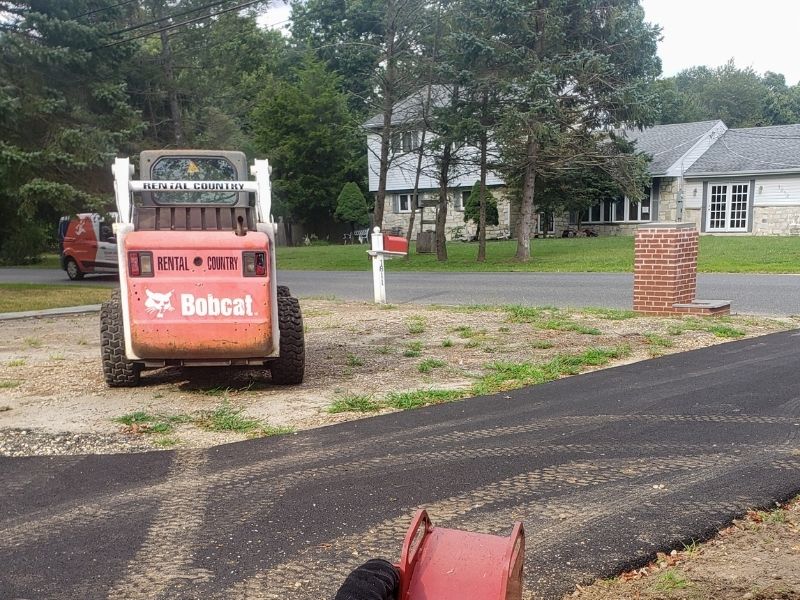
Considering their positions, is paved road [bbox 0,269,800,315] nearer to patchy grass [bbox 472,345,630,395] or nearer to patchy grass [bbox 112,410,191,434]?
patchy grass [bbox 472,345,630,395]

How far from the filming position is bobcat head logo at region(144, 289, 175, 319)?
655 cm

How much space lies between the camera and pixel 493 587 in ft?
7.58

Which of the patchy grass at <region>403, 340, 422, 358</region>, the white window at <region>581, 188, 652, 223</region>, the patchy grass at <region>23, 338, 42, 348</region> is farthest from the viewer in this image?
the white window at <region>581, 188, 652, 223</region>

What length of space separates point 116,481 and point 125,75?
20.8 m

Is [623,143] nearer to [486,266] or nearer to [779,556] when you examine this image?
[486,266]

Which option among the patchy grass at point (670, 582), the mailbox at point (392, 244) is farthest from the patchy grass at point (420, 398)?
the mailbox at point (392, 244)

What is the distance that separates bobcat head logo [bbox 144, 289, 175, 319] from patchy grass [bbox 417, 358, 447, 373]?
2.70m

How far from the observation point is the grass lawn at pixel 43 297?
15203 millimetres

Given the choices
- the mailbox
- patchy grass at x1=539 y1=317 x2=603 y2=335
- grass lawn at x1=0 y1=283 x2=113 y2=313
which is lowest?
grass lawn at x1=0 y1=283 x2=113 y2=313

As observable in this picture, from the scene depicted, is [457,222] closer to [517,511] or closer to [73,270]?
[73,270]

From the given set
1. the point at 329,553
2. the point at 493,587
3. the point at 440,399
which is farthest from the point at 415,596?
the point at 440,399

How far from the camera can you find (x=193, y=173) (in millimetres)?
8398

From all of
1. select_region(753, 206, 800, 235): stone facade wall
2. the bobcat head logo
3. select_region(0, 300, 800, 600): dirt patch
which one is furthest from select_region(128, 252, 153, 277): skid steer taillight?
select_region(753, 206, 800, 235): stone facade wall

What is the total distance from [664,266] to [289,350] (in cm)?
658
